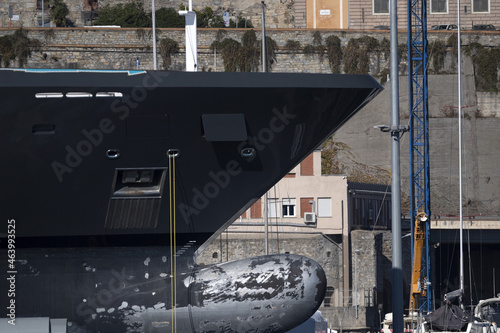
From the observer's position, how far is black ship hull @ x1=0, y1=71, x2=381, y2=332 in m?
9.47

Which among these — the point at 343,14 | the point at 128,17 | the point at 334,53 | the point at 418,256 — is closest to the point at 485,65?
the point at 334,53

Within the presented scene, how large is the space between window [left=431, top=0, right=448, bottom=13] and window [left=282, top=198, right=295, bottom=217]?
2431 cm

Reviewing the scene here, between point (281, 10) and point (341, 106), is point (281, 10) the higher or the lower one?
the higher one

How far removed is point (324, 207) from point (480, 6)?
2595cm

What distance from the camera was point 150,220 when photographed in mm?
9961

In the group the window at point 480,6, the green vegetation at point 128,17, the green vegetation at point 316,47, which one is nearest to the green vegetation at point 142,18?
the green vegetation at point 128,17

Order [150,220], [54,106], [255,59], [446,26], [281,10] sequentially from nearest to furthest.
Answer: [54,106], [150,220], [255,59], [446,26], [281,10]

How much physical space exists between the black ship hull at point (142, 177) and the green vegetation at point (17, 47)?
32.9m

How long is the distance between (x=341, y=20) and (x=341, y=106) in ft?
147

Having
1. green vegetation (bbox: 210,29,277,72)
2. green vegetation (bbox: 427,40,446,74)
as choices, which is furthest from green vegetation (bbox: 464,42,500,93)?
green vegetation (bbox: 210,29,277,72)

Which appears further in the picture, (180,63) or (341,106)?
(180,63)

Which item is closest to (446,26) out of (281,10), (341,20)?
(341,20)

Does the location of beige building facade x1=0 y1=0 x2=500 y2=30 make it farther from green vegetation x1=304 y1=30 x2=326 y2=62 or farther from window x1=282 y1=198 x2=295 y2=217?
window x1=282 y1=198 x2=295 y2=217

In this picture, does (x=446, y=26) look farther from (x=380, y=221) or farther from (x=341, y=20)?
(x=380, y=221)
